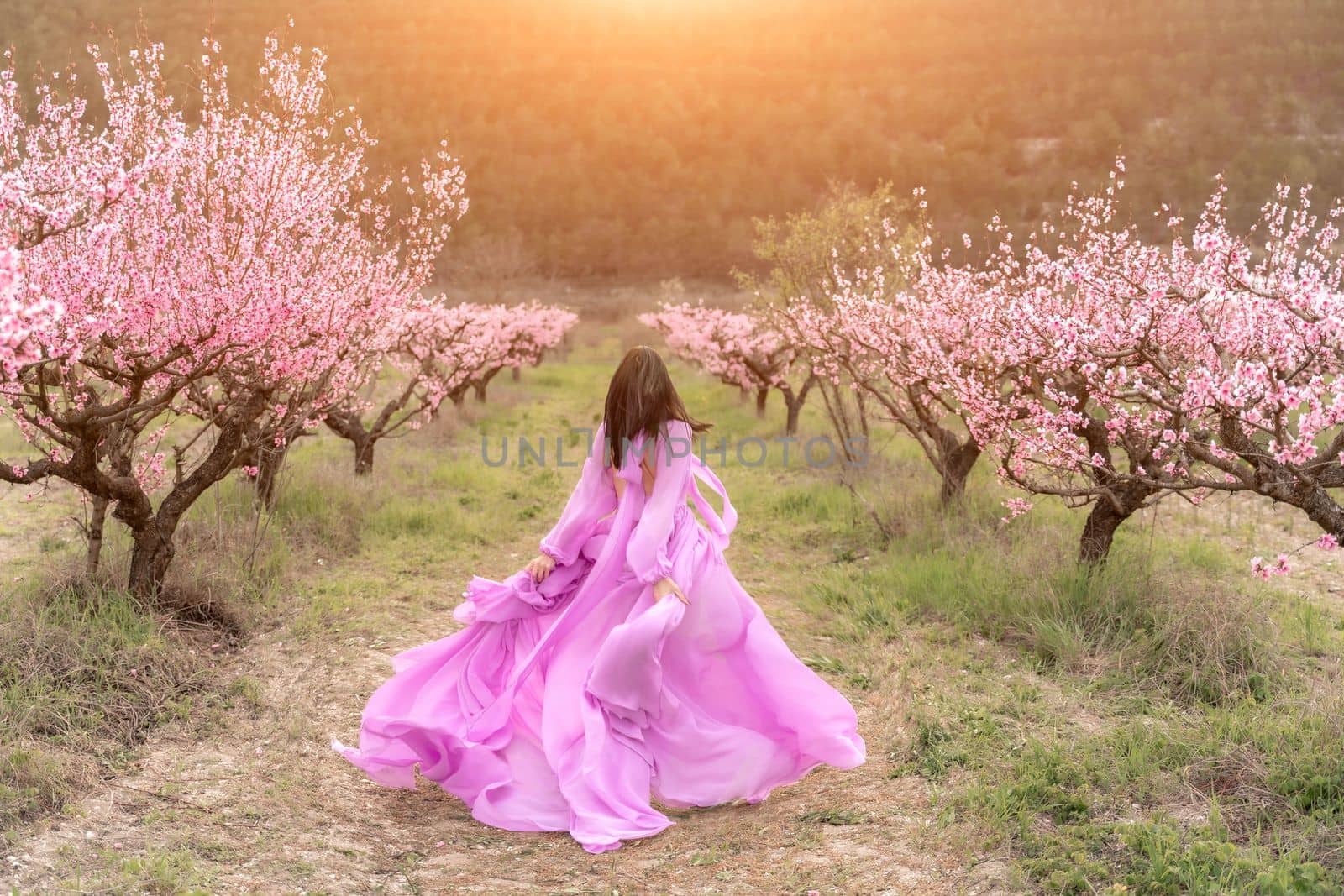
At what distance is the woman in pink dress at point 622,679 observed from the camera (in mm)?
4059

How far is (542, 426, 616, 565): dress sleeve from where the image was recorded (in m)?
4.54

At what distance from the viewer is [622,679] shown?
404 centimetres

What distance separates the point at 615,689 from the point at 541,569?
2.34ft

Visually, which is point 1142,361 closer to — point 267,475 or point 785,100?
point 267,475

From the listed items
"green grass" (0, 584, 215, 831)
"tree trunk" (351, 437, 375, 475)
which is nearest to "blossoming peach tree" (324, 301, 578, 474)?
"tree trunk" (351, 437, 375, 475)

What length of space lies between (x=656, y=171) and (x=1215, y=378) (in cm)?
6888

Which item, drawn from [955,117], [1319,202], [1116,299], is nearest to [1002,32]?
[955,117]

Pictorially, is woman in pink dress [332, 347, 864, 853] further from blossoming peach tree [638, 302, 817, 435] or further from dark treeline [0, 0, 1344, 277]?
dark treeline [0, 0, 1344, 277]

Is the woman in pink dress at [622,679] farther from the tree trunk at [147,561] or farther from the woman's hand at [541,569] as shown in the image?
the tree trunk at [147,561]

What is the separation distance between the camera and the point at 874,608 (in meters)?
6.76

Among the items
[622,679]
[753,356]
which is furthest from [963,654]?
[753,356]

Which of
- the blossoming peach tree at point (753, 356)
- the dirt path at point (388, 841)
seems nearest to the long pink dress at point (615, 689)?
the dirt path at point (388, 841)

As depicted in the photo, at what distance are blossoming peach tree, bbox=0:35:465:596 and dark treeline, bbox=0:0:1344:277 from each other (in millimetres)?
41039

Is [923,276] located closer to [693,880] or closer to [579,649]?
[579,649]
